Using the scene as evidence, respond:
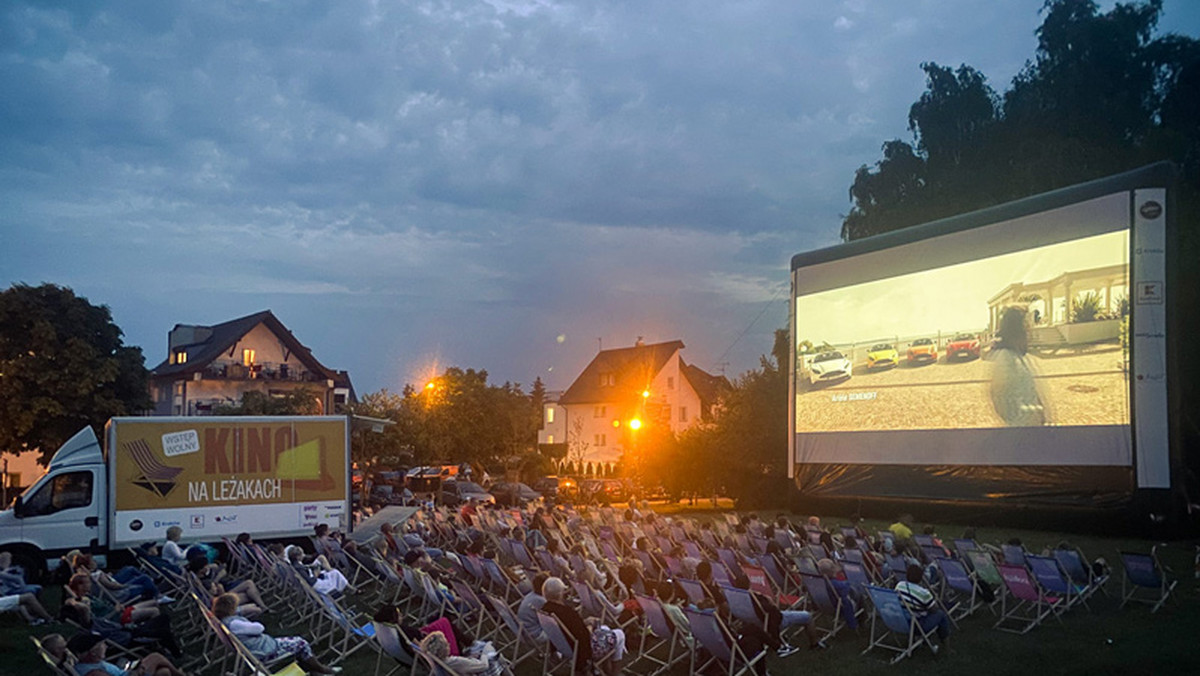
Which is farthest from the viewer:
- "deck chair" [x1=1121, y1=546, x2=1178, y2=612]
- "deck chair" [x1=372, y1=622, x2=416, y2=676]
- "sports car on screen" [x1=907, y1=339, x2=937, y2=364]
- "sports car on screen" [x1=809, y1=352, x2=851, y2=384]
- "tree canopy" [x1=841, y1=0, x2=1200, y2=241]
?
"tree canopy" [x1=841, y1=0, x2=1200, y2=241]

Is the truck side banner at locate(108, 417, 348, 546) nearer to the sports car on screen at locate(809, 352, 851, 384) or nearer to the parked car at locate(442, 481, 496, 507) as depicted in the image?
the sports car on screen at locate(809, 352, 851, 384)

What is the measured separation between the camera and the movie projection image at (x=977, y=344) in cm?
1475

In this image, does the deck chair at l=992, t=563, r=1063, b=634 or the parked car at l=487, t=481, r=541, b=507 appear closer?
the deck chair at l=992, t=563, r=1063, b=634

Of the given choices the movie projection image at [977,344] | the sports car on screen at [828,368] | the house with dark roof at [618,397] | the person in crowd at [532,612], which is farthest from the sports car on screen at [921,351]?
the house with dark roof at [618,397]

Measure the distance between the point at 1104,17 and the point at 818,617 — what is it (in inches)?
938

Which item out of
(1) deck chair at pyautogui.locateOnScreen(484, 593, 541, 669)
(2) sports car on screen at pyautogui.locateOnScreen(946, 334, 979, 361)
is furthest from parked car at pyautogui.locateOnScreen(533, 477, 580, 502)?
(1) deck chair at pyautogui.locateOnScreen(484, 593, 541, 669)

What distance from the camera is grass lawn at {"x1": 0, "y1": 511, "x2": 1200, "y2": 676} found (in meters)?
7.29

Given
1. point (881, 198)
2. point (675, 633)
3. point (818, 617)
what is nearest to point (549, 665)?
point (675, 633)

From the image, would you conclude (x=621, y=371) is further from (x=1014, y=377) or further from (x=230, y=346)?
(x=1014, y=377)

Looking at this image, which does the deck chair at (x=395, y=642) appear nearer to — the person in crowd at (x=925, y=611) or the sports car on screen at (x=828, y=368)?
the person in crowd at (x=925, y=611)

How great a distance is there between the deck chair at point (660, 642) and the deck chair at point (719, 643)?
407 millimetres

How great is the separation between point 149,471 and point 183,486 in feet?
1.75

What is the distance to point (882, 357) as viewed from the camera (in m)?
18.0

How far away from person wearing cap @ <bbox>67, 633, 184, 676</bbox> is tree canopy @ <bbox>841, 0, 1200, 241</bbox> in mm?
23588
